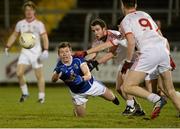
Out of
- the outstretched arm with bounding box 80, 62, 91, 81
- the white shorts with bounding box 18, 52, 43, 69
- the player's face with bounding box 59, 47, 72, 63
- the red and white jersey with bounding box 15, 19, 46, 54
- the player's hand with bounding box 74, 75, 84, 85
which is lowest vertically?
the white shorts with bounding box 18, 52, 43, 69

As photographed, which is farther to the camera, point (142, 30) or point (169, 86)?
point (169, 86)

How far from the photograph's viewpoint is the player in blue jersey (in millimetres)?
14406

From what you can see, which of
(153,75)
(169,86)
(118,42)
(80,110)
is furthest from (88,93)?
(169,86)

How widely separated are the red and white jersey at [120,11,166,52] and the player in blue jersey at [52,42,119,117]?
1.45m

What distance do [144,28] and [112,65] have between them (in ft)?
48.5

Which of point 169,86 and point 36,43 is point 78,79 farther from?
point 36,43

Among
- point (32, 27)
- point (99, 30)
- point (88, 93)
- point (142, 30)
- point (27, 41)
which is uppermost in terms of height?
point (142, 30)

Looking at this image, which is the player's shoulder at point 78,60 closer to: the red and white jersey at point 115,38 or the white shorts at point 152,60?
the red and white jersey at point 115,38

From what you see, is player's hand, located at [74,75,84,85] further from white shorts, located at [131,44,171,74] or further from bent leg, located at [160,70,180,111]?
bent leg, located at [160,70,180,111]

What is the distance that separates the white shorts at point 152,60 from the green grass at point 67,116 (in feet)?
2.98

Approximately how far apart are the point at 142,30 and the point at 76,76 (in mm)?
1816

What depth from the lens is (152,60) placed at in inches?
517

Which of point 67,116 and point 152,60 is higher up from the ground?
point 152,60

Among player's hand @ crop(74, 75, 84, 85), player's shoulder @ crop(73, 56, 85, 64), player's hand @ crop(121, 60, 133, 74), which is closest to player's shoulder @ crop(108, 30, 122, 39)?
player's shoulder @ crop(73, 56, 85, 64)
